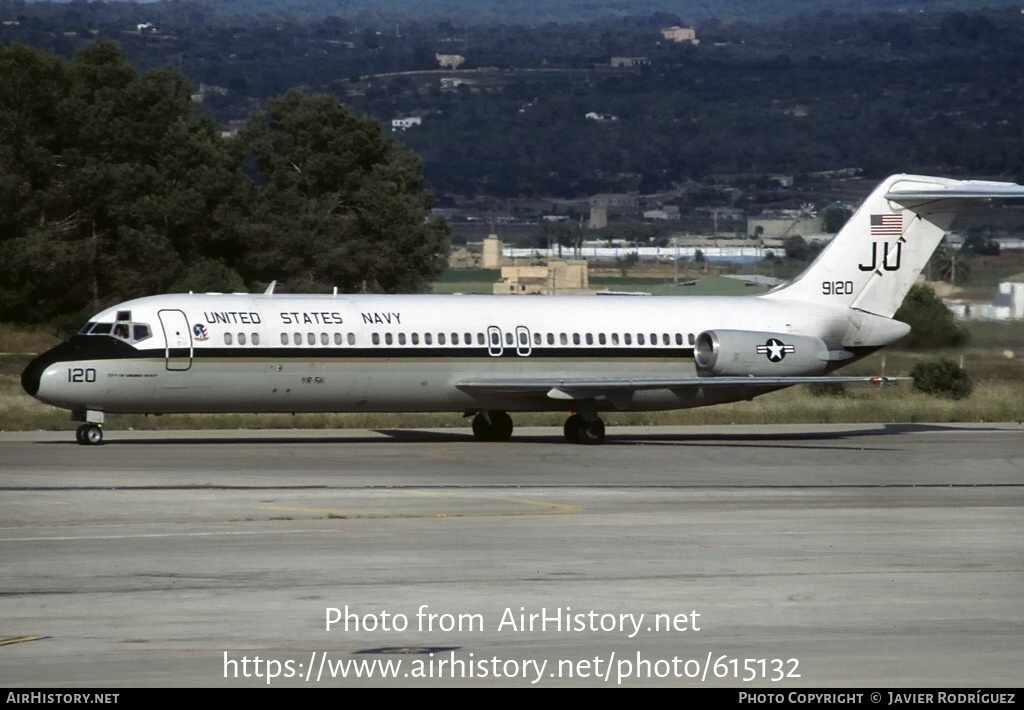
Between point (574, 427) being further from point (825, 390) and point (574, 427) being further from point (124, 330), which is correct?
point (825, 390)

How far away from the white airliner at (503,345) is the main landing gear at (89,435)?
0.11 feet

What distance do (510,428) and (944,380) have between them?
18.3m

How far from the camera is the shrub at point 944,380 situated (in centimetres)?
4841

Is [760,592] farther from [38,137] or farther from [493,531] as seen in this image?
[38,137]

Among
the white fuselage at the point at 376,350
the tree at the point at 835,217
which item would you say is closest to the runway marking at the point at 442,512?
the white fuselage at the point at 376,350

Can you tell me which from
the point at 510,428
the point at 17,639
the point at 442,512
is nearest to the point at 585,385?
the point at 510,428

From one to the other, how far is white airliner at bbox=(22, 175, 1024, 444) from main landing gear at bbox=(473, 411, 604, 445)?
0.10 ft

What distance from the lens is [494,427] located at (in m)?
35.6

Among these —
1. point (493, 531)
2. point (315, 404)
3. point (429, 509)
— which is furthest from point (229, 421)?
point (493, 531)

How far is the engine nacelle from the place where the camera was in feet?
116

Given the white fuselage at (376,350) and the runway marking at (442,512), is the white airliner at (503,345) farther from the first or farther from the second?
the runway marking at (442,512)

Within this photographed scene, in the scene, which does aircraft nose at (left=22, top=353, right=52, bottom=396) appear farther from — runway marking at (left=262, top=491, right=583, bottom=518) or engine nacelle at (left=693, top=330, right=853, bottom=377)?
engine nacelle at (left=693, top=330, right=853, bottom=377)

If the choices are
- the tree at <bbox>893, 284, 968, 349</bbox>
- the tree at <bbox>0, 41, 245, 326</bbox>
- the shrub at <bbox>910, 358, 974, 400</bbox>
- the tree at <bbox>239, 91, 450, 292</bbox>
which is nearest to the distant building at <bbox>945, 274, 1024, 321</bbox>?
the tree at <bbox>893, 284, 968, 349</bbox>
